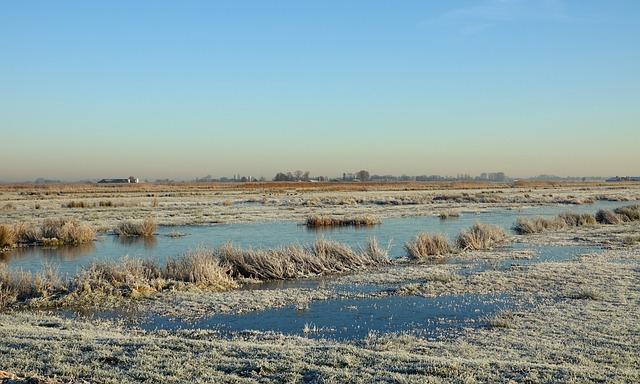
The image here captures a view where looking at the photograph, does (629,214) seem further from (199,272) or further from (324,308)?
(199,272)

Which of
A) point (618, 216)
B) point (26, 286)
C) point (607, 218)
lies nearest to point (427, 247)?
point (26, 286)

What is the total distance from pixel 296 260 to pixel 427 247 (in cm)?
643

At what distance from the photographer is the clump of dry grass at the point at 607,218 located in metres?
37.9

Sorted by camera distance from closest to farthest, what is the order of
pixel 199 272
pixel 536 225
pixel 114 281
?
pixel 114 281 → pixel 199 272 → pixel 536 225

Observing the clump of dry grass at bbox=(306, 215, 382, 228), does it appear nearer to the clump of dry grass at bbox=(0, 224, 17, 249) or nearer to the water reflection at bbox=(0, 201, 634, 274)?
the water reflection at bbox=(0, 201, 634, 274)

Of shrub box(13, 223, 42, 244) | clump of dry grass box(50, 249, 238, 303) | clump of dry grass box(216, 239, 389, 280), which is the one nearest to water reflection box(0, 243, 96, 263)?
shrub box(13, 223, 42, 244)

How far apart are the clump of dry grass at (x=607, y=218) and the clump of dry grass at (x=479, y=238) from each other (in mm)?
11939

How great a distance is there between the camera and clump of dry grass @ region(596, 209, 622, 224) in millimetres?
37938

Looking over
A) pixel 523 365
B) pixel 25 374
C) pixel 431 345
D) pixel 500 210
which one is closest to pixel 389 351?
pixel 431 345

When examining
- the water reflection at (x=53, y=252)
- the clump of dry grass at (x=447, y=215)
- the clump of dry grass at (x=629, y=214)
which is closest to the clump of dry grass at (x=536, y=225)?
the clump of dry grass at (x=629, y=214)

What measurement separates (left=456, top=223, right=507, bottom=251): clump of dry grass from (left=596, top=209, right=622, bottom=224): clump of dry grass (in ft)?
39.2

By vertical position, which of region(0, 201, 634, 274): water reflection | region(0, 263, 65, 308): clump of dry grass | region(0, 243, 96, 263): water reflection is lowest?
region(0, 243, 96, 263): water reflection

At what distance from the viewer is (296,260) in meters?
21.0

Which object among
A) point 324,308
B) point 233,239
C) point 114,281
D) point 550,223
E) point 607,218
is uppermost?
point 607,218
